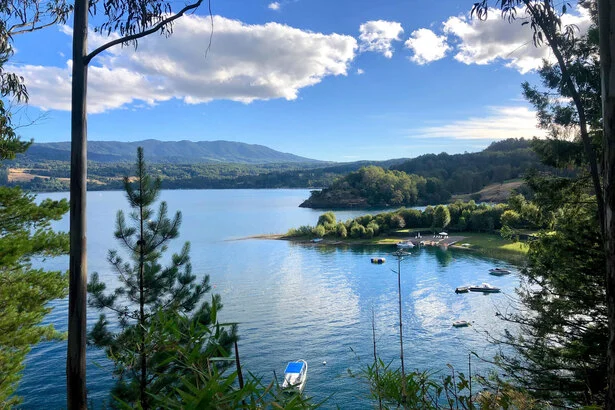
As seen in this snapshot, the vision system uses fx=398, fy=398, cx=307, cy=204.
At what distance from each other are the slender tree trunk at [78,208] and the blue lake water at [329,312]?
195 cm

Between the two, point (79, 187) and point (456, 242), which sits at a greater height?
point (79, 187)

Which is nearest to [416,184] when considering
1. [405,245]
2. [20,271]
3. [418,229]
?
[418,229]

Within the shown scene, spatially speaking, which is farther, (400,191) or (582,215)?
(400,191)

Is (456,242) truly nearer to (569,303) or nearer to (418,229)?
(418,229)

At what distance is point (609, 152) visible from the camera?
190cm

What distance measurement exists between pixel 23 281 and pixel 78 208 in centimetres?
425

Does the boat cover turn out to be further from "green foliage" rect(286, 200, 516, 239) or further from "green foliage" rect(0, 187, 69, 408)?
"green foliage" rect(286, 200, 516, 239)

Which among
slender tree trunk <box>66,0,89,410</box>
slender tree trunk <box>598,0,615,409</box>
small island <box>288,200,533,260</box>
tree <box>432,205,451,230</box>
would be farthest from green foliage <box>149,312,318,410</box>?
tree <box>432,205,451,230</box>

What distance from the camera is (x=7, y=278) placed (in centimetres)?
579

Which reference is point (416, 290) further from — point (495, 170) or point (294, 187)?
→ point (294, 187)

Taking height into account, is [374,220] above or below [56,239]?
below

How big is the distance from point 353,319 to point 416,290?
23.2 feet

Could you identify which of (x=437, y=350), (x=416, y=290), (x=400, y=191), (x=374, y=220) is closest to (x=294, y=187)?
(x=400, y=191)

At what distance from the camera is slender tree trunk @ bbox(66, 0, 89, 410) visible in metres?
2.80
